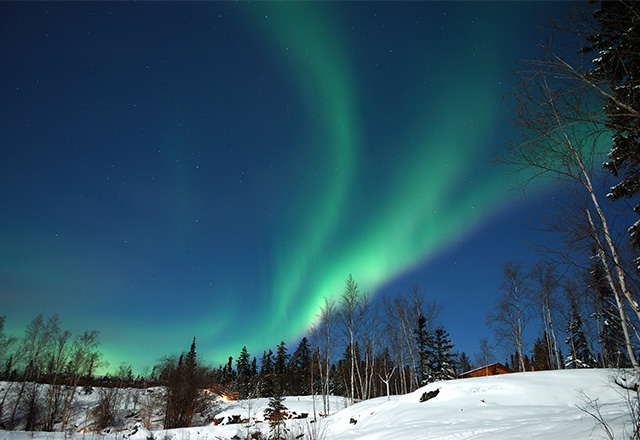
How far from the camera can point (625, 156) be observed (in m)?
4.74

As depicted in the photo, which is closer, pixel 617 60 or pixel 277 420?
pixel 617 60

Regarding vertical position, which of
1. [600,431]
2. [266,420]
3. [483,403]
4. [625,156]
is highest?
[625,156]

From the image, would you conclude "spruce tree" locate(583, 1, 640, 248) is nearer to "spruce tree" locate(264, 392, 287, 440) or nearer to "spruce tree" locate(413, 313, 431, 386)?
"spruce tree" locate(264, 392, 287, 440)

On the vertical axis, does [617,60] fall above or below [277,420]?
above

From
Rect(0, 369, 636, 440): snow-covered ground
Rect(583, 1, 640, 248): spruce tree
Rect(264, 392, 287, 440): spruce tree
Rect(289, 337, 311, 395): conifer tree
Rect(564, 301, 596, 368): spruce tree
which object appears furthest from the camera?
Rect(289, 337, 311, 395): conifer tree

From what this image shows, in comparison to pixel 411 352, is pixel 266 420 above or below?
below

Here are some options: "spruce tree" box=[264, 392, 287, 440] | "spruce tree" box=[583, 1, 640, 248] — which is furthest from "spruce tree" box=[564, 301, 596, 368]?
"spruce tree" box=[583, 1, 640, 248]

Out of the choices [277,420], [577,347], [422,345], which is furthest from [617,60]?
[577,347]

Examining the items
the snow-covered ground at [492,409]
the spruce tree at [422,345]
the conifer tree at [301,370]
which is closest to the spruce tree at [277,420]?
the snow-covered ground at [492,409]

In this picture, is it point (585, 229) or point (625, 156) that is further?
point (585, 229)

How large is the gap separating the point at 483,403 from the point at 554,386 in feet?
11.3

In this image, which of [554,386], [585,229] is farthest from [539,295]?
[585,229]

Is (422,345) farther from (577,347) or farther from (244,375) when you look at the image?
(244,375)

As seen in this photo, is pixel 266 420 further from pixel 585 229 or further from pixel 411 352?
pixel 585 229
